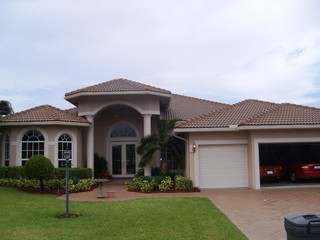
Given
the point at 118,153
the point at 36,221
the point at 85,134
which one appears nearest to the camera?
the point at 36,221

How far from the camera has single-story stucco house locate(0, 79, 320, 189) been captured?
18766 mm

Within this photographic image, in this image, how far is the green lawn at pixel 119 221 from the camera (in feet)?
29.1

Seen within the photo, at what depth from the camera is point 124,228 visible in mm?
9523

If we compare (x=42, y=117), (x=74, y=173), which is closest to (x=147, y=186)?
(x=74, y=173)

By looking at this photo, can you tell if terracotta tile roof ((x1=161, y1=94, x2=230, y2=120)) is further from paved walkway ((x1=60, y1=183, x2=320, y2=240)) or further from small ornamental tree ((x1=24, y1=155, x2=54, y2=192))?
small ornamental tree ((x1=24, y1=155, x2=54, y2=192))

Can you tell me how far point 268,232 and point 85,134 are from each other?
52.5 feet

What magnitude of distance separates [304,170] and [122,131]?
1199cm

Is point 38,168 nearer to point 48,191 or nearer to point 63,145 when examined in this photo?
point 48,191

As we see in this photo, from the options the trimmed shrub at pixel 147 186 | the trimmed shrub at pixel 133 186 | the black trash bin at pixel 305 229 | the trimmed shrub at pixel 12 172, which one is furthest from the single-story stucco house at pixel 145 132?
the black trash bin at pixel 305 229

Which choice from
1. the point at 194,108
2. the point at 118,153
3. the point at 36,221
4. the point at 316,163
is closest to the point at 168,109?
the point at 194,108

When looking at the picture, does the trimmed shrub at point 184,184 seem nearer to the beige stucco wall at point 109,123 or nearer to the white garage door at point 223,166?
the white garage door at point 223,166

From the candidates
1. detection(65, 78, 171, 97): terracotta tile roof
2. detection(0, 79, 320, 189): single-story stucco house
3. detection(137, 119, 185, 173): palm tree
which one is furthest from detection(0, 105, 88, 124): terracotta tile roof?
detection(137, 119, 185, 173): palm tree

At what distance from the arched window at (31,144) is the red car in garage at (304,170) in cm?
1406

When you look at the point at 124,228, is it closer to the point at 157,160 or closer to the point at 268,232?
the point at 268,232
